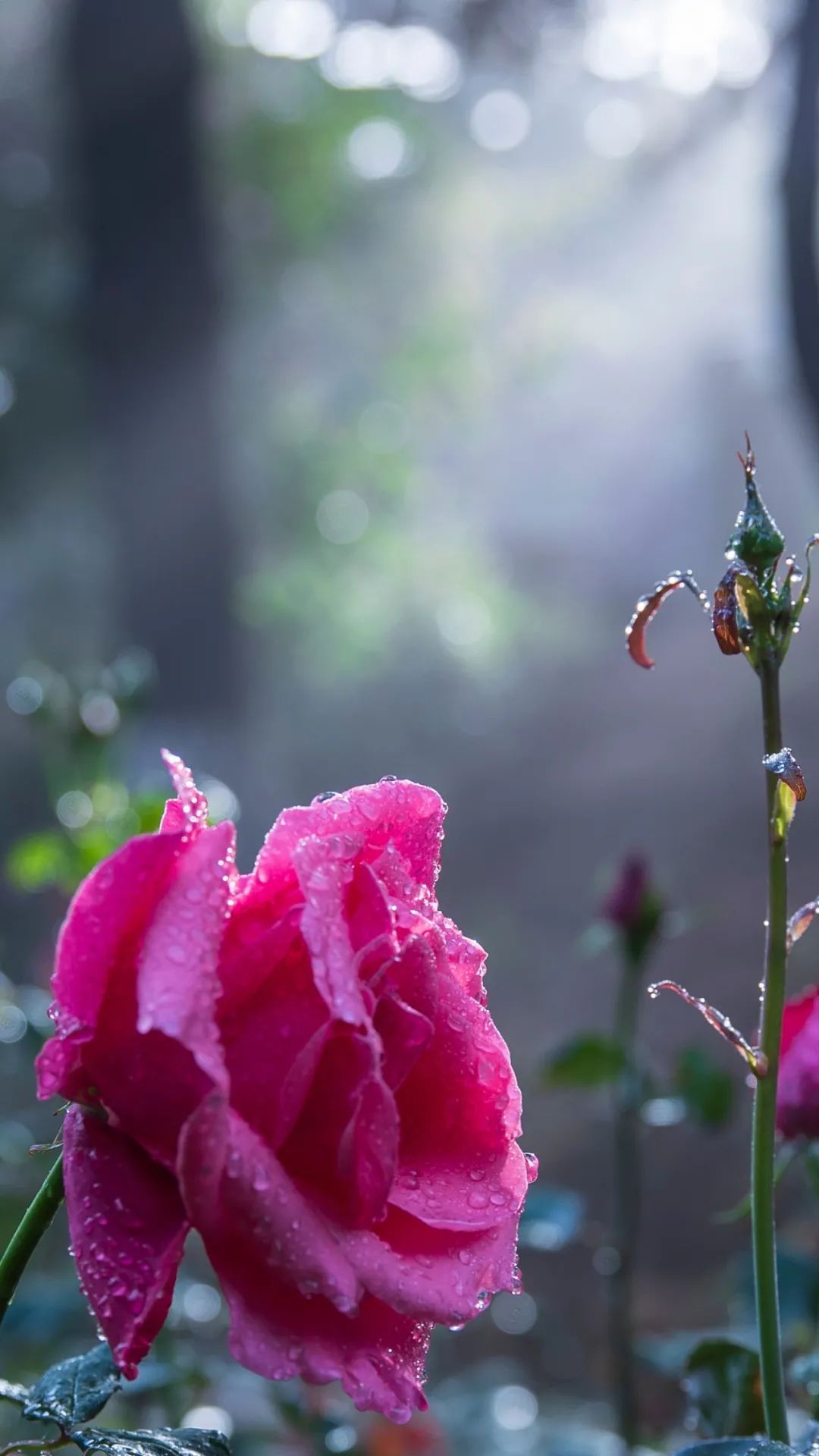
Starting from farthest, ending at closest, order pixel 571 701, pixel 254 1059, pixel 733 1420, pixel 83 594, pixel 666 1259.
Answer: pixel 571 701 < pixel 83 594 < pixel 666 1259 < pixel 733 1420 < pixel 254 1059

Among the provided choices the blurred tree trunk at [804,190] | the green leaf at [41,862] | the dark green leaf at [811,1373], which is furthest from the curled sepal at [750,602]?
the blurred tree trunk at [804,190]

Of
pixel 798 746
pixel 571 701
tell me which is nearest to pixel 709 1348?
pixel 798 746

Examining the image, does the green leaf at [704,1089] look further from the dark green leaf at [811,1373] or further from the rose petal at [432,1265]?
the rose petal at [432,1265]

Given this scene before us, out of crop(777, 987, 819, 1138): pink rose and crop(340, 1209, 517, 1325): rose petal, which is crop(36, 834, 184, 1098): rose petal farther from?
crop(777, 987, 819, 1138): pink rose

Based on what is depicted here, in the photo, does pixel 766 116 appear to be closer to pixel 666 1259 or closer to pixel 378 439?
pixel 378 439

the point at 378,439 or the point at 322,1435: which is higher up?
the point at 378,439

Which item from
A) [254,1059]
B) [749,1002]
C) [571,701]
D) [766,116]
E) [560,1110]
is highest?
[766,116]

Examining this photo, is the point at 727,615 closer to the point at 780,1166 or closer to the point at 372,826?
the point at 372,826
